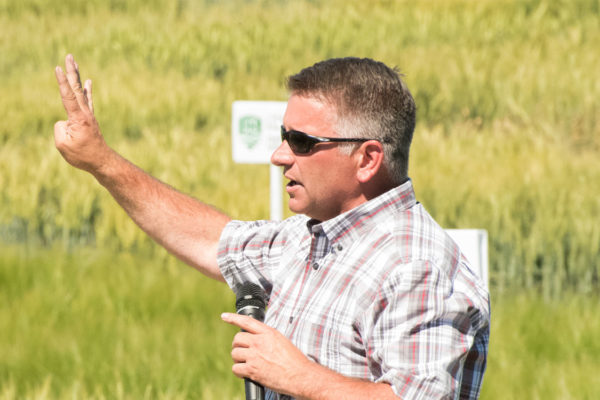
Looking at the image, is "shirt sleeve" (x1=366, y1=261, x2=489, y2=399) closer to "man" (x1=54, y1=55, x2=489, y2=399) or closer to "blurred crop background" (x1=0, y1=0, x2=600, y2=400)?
"man" (x1=54, y1=55, x2=489, y2=399)

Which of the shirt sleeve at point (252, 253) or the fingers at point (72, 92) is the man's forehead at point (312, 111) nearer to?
the shirt sleeve at point (252, 253)

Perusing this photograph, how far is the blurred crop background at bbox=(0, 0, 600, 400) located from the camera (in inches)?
174

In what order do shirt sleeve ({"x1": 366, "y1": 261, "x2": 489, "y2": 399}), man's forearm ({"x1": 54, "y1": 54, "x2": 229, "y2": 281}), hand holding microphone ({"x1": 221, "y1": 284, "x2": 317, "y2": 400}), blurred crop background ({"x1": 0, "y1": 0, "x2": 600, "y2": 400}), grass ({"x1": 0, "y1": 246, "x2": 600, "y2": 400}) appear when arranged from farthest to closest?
blurred crop background ({"x1": 0, "y1": 0, "x2": 600, "y2": 400})
grass ({"x1": 0, "y1": 246, "x2": 600, "y2": 400})
man's forearm ({"x1": 54, "y1": 54, "x2": 229, "y2": 281})
hand holding microphone ({"x1": 221, "y1": 284, "x2": 317, "y2": 400})
shirt sleeve ({"x1": 366, "y1": 261, "x2": 489, "y2": 399})

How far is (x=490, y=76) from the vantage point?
9.92 metres

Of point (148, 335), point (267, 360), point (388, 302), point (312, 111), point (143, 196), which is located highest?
point (312, 111)

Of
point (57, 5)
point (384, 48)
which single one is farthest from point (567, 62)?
point (57, 5)

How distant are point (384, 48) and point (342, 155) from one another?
30.9 ft

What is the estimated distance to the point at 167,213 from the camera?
243cm

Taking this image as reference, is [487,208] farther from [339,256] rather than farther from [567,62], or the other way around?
[567,62]

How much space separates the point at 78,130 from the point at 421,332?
100 centimetres

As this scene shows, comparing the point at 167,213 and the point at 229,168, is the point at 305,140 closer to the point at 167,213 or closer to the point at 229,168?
the point at 167,213

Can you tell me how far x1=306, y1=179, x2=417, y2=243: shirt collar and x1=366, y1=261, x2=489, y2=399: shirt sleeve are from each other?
0.19 meters

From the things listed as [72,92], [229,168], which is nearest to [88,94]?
[72,92]

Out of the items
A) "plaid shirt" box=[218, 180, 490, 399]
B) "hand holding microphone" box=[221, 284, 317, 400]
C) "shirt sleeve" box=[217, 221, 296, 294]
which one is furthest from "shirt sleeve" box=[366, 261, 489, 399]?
"shirt sleeve" box=[217, 221, 296, 294]
